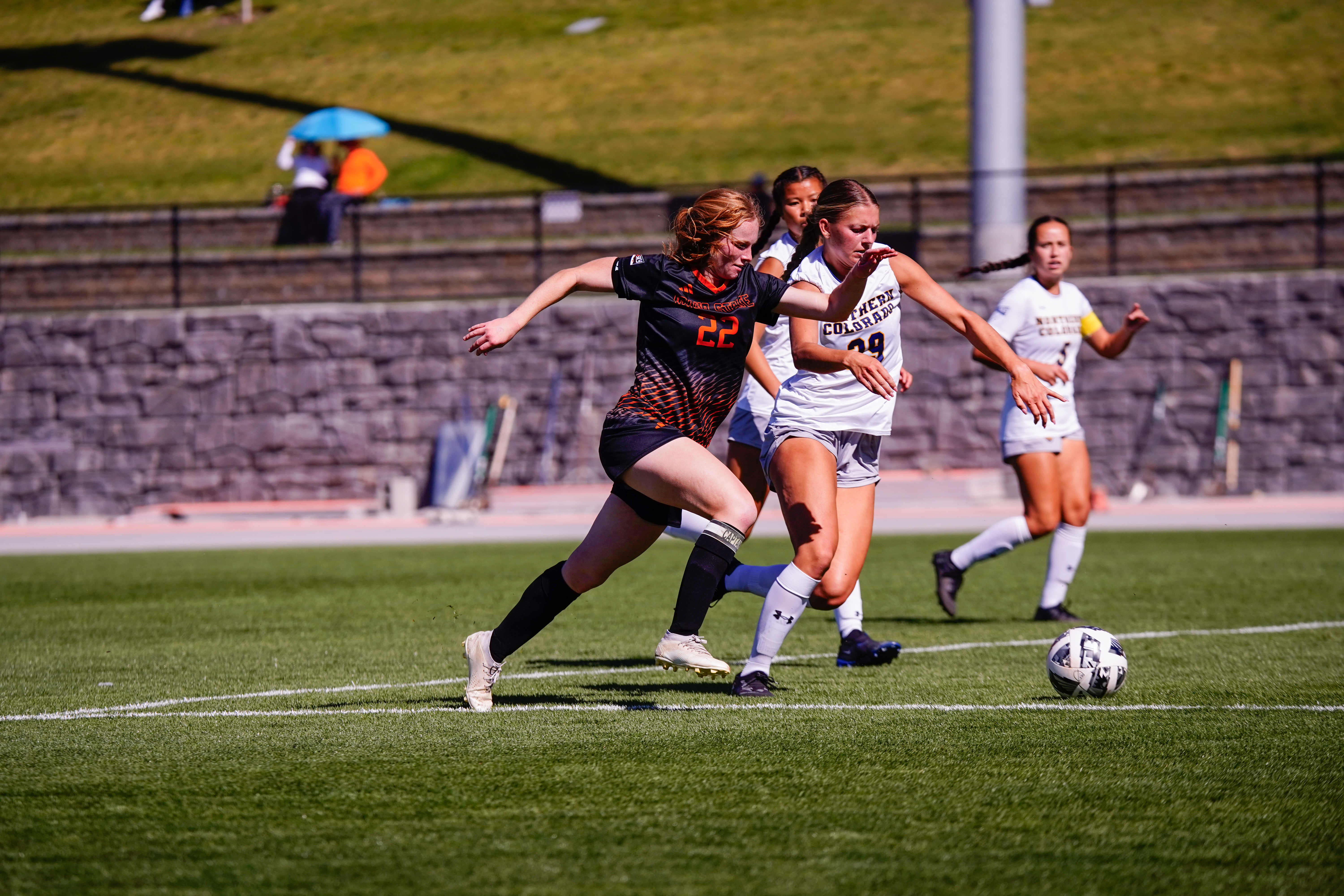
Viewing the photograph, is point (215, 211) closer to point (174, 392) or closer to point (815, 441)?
point (174, 392)

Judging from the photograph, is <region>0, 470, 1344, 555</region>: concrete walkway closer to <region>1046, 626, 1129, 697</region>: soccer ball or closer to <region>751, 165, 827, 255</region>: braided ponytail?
<region>751, 165, 827, 255</region>: braided ponytail

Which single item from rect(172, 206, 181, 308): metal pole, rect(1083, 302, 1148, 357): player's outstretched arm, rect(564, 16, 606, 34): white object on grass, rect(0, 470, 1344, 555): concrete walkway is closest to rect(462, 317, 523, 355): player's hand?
rect(1083, 302, 1148, 357): player's outstretched arm

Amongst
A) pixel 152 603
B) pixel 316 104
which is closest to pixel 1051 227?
pixel 152 603

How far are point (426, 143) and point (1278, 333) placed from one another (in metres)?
21.3

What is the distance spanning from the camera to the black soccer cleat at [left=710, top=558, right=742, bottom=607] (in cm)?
577

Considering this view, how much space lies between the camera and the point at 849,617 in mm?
7441

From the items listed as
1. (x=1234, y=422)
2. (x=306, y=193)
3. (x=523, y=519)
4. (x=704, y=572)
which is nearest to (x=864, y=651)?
(x=704, y=572)

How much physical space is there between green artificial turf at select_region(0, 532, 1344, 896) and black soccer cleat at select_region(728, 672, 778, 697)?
89 millimetres

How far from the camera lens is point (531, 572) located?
12602 mm

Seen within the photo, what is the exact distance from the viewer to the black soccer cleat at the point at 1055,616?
357 inches

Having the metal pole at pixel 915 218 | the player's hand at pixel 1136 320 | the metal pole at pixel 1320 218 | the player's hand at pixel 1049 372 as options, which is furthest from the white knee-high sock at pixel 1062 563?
the metal pole at pixel 1320 218

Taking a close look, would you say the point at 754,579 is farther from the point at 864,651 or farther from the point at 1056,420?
the point at 1056,420

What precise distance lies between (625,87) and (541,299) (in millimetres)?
36157

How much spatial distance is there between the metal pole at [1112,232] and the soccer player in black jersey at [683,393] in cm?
1608
